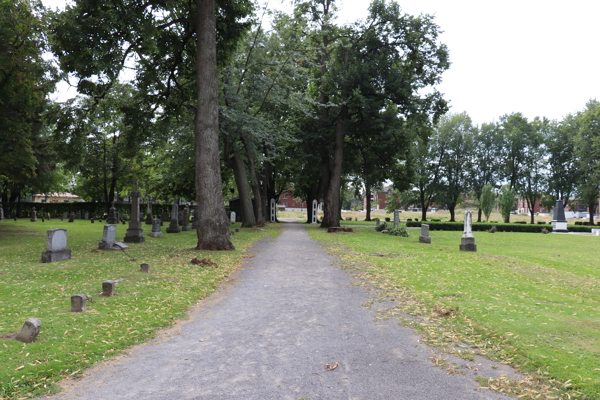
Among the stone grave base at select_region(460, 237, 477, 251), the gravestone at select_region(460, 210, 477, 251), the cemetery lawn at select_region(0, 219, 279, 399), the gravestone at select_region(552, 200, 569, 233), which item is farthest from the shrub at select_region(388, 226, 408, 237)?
the gravestone at select_region(552, 200, 569, 233)

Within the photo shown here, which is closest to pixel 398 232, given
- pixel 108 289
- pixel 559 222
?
pixel 108 289

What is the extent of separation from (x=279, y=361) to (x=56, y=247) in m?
10.3

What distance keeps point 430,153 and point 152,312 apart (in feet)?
185

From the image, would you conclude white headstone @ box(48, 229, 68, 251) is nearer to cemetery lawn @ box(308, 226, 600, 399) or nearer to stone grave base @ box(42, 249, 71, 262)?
stone grave base @ box(42, 249, 71, 262)

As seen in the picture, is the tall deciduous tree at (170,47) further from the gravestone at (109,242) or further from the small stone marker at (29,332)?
the small stone marker at (29,332)

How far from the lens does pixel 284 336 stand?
5.33 m

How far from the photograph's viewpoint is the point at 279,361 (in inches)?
173

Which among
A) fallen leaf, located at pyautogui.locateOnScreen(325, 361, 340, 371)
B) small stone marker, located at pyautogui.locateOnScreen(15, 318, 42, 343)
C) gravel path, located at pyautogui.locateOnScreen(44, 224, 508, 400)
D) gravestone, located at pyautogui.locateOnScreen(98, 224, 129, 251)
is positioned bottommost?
gravel path, located at pyautogui.locateOnScreen(44, 224, 508, 400)

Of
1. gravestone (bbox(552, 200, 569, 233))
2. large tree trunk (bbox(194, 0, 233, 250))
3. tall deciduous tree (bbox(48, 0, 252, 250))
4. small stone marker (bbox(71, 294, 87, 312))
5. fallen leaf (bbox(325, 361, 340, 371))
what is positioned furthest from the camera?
gravestone (bbox(552, 200, 569, 233))

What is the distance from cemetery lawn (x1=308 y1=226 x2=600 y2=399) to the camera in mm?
A: 4047

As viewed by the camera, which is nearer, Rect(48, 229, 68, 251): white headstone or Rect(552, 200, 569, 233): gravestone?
Rect(48, 229, 68, 251): white headstone

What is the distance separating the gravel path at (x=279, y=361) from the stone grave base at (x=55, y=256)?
23.3 ft

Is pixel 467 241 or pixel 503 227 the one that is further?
pixel 503 227

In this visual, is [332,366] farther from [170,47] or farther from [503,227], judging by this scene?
[503,227]
